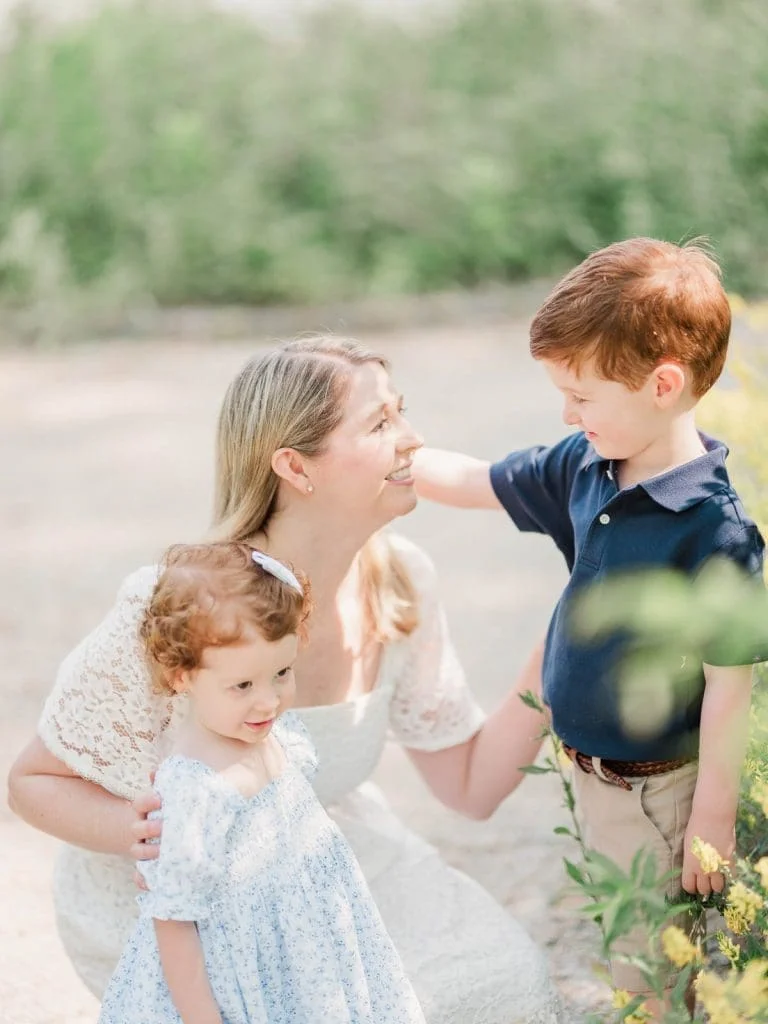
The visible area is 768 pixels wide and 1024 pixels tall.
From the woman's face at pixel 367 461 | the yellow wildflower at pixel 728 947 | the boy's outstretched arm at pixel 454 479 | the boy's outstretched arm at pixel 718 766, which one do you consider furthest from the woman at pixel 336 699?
the yellow wildflower at pixel 728 947

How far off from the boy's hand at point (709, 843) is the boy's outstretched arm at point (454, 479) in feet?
2.40

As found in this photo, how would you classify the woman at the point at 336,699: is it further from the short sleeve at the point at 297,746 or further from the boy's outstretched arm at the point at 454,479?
the short sleeve at the point at 297,746

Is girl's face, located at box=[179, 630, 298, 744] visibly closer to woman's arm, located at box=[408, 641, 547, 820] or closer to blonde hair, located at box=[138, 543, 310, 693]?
blonde hair, located at box=[138, 543, 310, 693]

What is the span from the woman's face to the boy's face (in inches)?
14.1

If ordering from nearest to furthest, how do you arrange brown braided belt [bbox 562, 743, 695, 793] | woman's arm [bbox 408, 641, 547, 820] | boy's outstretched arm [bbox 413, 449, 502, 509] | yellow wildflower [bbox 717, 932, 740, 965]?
1. yellow wildflower [bbox 717, 932, 740, 965]
2. brown braided belt [bbox 562, 743, 695, 793]
3. boy's outstretched arm [bbox 413, 449, 502, 509]
4. woman's arm [bbox 408, 641, 547, 820]

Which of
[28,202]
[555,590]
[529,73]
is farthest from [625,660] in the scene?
[529,73]

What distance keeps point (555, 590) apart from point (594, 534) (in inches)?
111

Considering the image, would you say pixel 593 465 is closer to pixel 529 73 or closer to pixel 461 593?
pixel 461 593

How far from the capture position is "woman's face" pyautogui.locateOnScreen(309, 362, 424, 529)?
2.35 meters

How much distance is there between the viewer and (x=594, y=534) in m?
2.18

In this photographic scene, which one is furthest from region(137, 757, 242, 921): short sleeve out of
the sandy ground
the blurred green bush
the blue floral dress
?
the blurred green bush

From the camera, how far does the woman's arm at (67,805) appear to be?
88.7 inches

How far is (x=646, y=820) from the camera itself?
2.23 meters

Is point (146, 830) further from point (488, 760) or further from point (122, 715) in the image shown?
point (488, 760)
